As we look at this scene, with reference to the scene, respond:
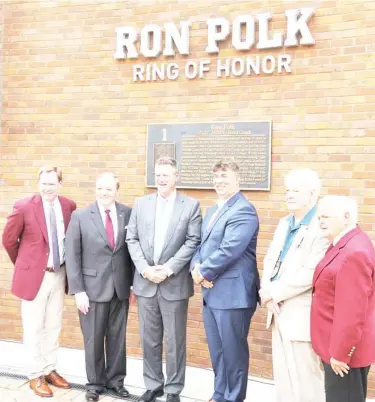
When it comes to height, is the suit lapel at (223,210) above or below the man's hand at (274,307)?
above

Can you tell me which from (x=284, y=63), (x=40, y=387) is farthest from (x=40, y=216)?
(x=284, y=63)

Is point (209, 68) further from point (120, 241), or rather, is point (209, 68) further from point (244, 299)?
point (244, 299)

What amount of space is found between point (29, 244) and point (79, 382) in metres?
1.30

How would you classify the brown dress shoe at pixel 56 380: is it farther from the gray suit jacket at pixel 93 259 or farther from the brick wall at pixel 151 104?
the brick wall at pixel 151 104

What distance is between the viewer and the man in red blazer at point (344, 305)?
289 centimetres

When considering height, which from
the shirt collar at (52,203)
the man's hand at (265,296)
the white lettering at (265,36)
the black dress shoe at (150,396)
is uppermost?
the white lettering at (265,36)

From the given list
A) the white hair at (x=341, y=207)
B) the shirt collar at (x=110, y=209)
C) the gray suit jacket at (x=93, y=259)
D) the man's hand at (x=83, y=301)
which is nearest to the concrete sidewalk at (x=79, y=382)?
the man's hand at (x=83, y=301)

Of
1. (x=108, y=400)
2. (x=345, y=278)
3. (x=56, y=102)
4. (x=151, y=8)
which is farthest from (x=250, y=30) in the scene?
(x=108, y=400)

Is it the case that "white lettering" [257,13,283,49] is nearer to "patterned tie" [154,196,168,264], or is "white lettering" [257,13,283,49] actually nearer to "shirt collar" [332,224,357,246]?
"patterned tie" [154,196,168,264]

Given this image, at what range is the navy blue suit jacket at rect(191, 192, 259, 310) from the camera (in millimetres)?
3914

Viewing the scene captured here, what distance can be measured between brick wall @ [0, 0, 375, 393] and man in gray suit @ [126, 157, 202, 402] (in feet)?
3.27

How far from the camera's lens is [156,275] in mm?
4086

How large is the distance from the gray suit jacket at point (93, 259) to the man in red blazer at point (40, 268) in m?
0.22

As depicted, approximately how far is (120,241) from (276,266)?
137 centimetres
